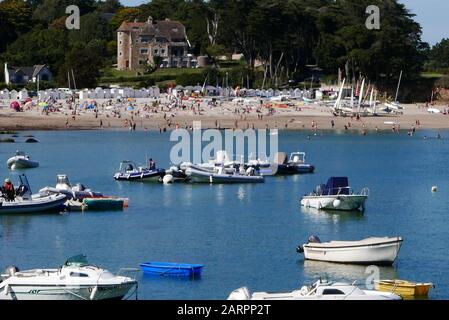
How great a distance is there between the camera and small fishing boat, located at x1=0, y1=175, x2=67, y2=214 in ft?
123

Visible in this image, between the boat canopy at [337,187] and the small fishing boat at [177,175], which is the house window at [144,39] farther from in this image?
the boat canopy at [337,187]

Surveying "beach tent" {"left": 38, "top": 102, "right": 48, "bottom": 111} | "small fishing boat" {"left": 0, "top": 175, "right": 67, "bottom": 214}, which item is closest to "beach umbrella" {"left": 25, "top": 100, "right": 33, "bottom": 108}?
"beach tent" {"left": 38, "top": 102, "right": 48, "bottom": 111}

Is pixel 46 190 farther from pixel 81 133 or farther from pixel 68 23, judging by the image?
pixel 68 23

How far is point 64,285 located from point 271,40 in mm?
95555

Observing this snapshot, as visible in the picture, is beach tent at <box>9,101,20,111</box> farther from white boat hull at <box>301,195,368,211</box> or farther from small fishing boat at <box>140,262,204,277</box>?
small fishing boat at <box>140,262,204,277</box>

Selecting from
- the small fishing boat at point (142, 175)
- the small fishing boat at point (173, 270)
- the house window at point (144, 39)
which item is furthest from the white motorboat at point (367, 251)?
the house window at point (144, 39)

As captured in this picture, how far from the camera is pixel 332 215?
39500mm

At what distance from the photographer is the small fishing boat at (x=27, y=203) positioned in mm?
37625

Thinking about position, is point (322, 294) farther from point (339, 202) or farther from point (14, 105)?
point (14, 105)

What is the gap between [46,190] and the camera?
41281 millimetres

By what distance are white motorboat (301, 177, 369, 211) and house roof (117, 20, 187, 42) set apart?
8173 centimetres

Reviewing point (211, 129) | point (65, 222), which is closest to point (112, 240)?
point (65, 222)

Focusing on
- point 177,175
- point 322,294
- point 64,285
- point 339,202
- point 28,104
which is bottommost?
point 177,175

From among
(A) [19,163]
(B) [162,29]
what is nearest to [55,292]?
(A) [19,163]
